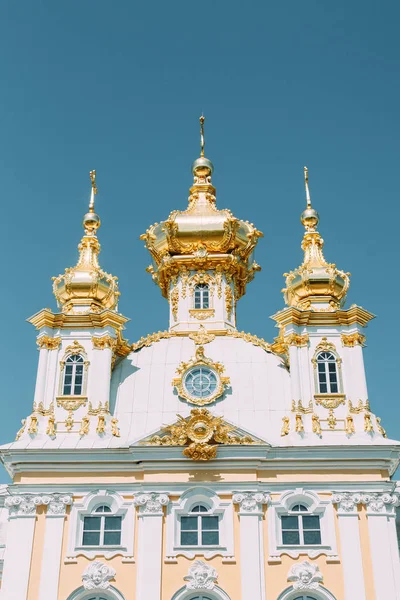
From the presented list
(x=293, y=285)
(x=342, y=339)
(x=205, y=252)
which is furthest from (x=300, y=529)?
(x=205, y=252)

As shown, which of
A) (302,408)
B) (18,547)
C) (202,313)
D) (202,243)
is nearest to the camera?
(18,547)

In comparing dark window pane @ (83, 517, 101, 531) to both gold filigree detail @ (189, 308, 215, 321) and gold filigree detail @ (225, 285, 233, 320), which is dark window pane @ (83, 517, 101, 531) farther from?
gold filigree detail @ (225, 285, 233, 320)

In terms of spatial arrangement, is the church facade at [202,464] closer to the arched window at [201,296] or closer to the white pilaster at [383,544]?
the white pilaster at [383,544]

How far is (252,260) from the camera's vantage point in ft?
112

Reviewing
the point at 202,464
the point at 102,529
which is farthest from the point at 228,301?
the point at 102,529

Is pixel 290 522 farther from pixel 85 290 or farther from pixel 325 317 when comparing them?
pixel 85 290

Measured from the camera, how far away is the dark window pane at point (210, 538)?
2417 cm

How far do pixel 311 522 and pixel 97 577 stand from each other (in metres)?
6.03

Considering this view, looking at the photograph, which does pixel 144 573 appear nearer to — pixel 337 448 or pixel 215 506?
pixel 215 506

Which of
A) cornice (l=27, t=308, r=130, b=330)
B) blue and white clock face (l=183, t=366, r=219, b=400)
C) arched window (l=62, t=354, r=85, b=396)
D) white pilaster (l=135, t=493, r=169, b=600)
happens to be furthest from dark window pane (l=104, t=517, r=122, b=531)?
cornice (l=27, t=308, r=130, b=330)

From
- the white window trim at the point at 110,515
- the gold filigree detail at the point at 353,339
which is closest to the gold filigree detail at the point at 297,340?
the gold filigree detail at the point at 353,339

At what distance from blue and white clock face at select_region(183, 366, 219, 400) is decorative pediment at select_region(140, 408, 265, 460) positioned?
5.02 feet

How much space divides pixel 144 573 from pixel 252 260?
14.3 m

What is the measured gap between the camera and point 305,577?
2341cm
